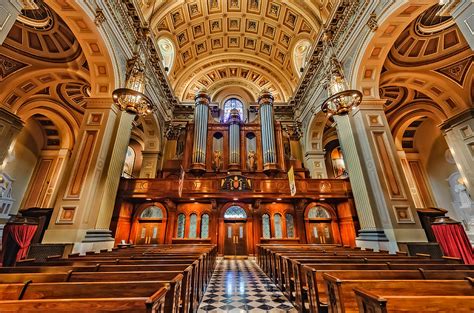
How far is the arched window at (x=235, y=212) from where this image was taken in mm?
9539

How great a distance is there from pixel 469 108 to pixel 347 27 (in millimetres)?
5692

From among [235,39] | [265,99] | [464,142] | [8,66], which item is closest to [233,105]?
[265,99]

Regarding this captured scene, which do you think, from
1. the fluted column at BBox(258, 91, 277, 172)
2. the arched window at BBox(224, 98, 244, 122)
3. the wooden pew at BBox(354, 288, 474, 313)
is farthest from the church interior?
the arched window at BBox(224, 98, 244, 122)

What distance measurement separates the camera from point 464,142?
311 inches

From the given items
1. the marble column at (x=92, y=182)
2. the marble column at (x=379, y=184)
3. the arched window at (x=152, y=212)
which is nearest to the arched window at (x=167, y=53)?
the marble column at (x=92, y=182)

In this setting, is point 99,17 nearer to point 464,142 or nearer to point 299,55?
point 299,55

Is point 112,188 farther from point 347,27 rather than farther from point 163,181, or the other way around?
point 347,27

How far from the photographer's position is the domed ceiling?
10.3 metres

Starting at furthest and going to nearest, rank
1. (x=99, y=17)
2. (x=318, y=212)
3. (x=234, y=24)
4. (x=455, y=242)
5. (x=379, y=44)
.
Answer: (x=234, y=24) < (x=318, y=212) < (x=379, y=44) < (x=99, y=17) < (x=455, y=242)

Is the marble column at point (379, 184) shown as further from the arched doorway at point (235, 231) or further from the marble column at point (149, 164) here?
the marble column at point (149, 164)

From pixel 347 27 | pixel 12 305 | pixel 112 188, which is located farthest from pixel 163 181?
pixel 347 27

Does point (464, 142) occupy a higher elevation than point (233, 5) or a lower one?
lower

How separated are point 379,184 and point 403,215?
0.98 m

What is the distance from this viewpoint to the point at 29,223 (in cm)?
564
